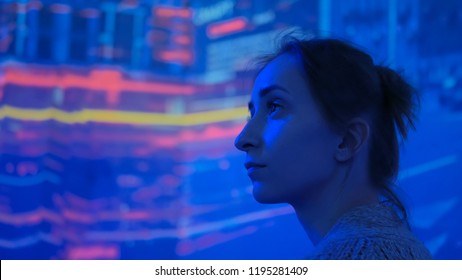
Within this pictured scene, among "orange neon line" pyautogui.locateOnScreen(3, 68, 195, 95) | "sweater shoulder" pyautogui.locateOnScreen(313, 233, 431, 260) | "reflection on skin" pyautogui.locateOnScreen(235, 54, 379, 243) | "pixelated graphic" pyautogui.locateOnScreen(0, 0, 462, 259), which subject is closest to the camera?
"sweater shoulder" pyautogui.locateOnScreen(313, 233, 431, 260)

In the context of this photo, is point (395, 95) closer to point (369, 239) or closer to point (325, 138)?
point (325, 138)

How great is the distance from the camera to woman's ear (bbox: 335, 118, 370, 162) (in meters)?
0.83

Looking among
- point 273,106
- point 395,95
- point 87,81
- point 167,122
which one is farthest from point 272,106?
point 87,81

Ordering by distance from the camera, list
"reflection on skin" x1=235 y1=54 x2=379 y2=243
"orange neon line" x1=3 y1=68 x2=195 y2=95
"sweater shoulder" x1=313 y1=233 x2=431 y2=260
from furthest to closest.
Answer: "orange neon line" x1=3 y1=68 x2=195 y2=95 < "reflection on skin" x1=235 y1=54 x2=379 y2=243 < "sweater shoulder" x1=313 y1=233 x2=431 y2=260

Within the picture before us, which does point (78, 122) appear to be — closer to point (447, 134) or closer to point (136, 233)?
point (136, 233)

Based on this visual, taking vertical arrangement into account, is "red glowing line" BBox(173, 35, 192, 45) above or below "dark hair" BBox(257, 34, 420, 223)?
above

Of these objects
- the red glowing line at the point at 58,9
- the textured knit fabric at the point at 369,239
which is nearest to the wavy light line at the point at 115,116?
the red glowing line at the point at 58,9

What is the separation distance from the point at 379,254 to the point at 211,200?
3.82ft

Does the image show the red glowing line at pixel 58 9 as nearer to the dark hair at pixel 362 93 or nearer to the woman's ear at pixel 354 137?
the dark hair at pixel 362 93

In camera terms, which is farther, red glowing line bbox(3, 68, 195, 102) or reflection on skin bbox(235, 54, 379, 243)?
red glowing line bbox(3, 68, 195, 102)

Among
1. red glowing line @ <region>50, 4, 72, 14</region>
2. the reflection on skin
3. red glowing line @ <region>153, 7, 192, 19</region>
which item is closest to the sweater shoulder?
the reflection on skin

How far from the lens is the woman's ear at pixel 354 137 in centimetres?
83

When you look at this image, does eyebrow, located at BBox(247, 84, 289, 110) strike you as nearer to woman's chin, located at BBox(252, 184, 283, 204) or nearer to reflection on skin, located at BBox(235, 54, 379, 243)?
reflection on skin, located at BBox(235, 54, 379, 243)

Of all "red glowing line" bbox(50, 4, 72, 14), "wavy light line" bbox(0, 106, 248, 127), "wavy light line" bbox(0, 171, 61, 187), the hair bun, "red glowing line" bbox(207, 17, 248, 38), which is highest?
"red glowing line" bbox(50, 4, 72, 14)
